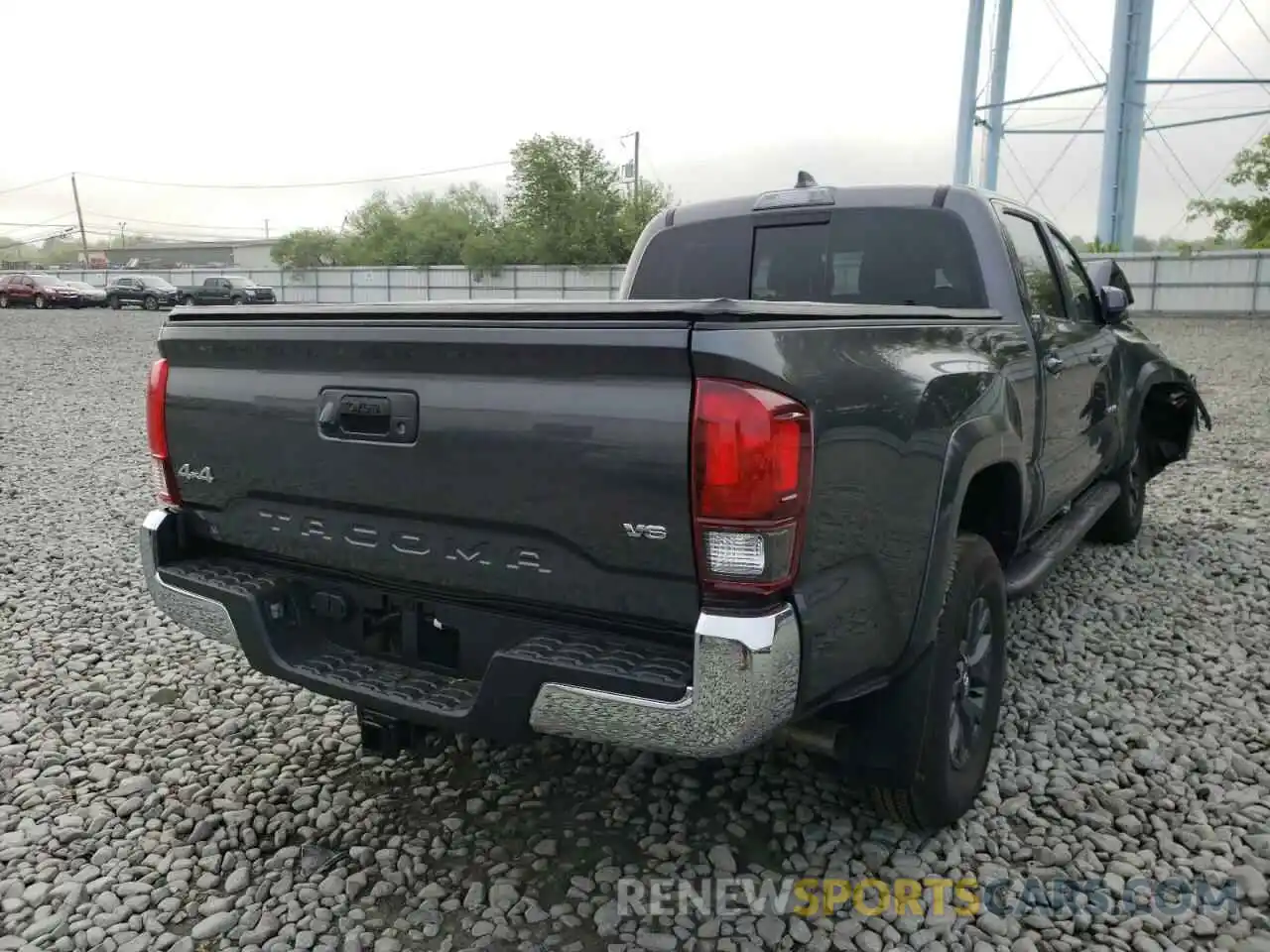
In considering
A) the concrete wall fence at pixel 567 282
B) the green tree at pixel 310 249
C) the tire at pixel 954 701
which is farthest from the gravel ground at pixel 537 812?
the green tree at pixel 310 249

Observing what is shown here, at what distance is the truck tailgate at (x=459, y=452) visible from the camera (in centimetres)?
217

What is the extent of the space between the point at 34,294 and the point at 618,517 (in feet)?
136

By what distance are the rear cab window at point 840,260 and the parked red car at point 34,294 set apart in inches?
1550

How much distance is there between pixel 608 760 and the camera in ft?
11.3

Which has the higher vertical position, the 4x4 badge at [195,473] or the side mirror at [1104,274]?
the side mirror at [1104,274]

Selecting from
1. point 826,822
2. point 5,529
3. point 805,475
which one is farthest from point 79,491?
point 805,475

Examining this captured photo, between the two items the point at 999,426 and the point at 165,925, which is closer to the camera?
the point at 165,925

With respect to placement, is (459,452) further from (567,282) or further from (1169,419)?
(567,282)

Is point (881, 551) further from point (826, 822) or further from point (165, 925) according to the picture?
point (165, 925)

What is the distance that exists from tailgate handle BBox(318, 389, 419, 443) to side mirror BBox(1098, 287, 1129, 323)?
357 cm

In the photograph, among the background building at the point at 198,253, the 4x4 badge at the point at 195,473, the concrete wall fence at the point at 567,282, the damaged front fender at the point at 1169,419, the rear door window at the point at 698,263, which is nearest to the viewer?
the 4x4 badge at the point at 195,473

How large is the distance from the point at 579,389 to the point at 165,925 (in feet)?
5.93

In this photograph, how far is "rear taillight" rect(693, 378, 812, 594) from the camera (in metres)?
2.06

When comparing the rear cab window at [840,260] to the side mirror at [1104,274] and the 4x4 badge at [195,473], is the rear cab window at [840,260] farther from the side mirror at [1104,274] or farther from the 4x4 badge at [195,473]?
the 4x4 badge at [195,473]
